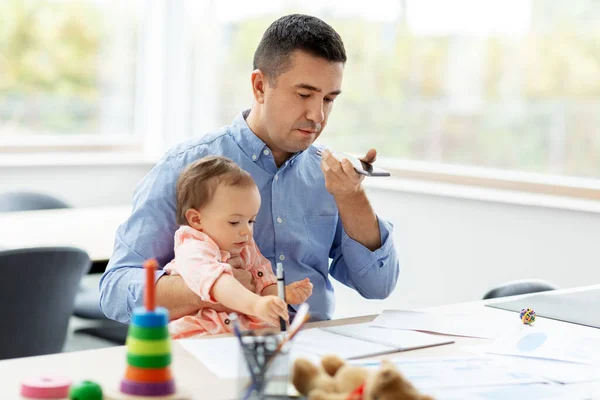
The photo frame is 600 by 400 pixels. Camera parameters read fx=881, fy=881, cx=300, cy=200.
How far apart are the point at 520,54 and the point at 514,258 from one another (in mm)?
955

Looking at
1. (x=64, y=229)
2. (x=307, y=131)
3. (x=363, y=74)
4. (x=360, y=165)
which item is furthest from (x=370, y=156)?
(x=363, y=74)

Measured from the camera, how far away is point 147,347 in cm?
114

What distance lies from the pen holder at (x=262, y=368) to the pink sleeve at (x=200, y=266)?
1.70 ft

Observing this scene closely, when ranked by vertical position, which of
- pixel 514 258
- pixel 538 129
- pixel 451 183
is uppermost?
pixel 538 129

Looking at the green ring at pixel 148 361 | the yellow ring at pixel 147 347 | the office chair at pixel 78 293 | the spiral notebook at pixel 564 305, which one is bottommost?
the office chair at pixel 78 293

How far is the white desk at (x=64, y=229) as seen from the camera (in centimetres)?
310

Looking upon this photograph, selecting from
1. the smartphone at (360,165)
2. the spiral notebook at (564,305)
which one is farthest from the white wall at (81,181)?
the spiral notebook at (564,305)

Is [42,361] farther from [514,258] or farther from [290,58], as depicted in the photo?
[514,258]

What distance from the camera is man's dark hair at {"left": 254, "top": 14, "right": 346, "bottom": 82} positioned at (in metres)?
2.06

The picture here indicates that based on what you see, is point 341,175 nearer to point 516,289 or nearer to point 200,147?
point 200,147

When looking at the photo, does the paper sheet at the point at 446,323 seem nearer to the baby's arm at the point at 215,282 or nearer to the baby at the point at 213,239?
the baby at the point at 213,239

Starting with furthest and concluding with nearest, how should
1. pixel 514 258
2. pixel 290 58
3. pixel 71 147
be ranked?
pixel 71 147
pixel 514 258
pixel 290 58

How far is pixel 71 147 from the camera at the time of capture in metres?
5.46

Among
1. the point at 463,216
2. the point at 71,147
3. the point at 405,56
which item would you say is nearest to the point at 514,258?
the point at 463,216
